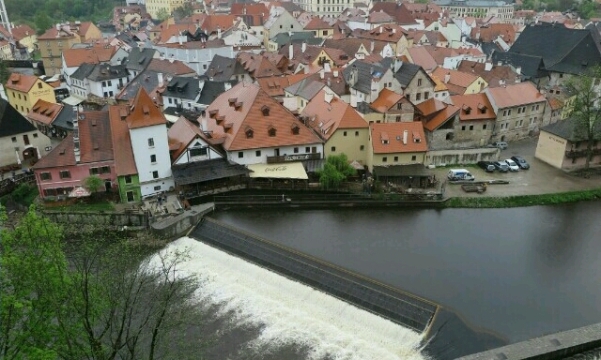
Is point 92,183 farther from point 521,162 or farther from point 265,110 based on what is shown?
point 521,162

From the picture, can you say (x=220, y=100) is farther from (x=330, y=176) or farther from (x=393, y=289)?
(x=393, y=289)

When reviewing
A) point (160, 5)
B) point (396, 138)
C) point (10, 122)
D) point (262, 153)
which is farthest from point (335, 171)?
point (160, 5)

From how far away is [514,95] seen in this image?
54.7m

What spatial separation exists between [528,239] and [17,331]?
110 feet

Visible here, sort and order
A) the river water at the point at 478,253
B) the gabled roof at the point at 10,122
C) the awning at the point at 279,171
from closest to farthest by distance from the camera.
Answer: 1. the river water at the point at 478,253
2. the awning at the point at 279,171
3. the gabled roof at the point at 10,122

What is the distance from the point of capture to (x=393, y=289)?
98.5 ft

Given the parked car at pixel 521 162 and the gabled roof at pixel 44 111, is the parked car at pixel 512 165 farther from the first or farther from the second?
the gabled roof at pixel 44 111

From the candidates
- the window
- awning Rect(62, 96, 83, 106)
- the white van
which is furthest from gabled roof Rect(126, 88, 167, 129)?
awning Rect(62, 96, 83, 106)

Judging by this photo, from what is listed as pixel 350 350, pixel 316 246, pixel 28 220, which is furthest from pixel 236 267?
pixel 28 220

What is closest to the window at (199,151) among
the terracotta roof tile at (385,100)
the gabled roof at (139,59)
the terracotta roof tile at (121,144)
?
the terracotta roof tile at (121,144)

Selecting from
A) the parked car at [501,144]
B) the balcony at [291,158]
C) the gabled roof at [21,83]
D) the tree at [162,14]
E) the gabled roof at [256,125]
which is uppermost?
the tree at [162,14]

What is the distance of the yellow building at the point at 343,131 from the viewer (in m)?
46.1

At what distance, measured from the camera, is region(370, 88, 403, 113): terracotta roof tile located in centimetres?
5006

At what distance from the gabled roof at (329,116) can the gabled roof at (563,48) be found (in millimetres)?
37960
